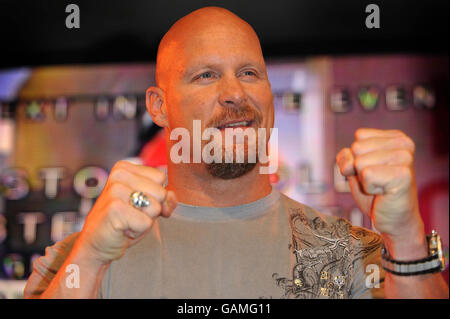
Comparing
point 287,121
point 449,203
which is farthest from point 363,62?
point 449,203

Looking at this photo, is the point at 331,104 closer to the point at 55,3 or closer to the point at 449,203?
the point at 449,203

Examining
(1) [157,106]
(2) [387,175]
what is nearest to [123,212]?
(2) [387,175]

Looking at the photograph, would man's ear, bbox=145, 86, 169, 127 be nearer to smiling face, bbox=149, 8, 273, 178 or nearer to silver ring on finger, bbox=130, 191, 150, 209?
smiling face, bbox=149, 8, 273, 178

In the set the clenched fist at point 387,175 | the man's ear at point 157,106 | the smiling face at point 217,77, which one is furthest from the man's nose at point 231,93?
the clenched fist at point 387,175

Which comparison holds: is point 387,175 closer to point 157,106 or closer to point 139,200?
point 139,200

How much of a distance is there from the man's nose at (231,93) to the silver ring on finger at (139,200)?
0.40 meters

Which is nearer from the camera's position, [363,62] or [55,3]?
[55,3]

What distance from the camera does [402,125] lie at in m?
2.68

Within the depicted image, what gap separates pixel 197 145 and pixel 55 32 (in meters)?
1.89

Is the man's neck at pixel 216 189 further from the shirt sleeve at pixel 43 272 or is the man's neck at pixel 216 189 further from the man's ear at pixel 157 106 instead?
the shirt sleeve at pixel 43 272

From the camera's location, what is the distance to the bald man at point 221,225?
3.03ft

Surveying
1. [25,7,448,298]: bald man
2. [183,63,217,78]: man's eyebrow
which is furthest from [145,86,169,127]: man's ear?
[183,63,217,78]: man's eyebrow

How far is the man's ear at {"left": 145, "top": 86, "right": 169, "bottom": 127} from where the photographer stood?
1408 mm

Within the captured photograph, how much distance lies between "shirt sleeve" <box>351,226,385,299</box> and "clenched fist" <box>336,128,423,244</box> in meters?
0.28
